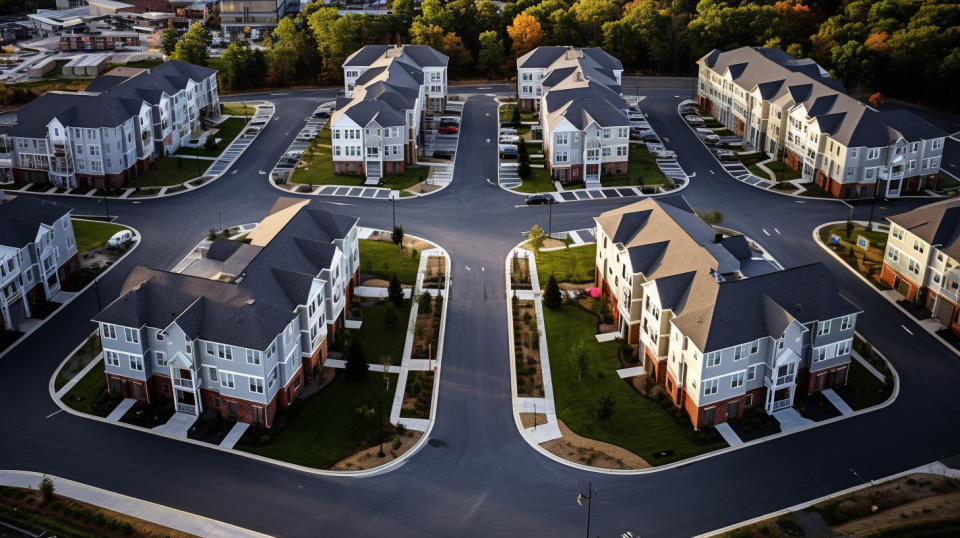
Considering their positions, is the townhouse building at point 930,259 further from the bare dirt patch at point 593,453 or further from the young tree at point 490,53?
the young tree at point 490,53

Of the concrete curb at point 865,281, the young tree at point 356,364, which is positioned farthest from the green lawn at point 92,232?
the concrete curb at point 865,281

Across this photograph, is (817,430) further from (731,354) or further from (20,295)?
(20,295)

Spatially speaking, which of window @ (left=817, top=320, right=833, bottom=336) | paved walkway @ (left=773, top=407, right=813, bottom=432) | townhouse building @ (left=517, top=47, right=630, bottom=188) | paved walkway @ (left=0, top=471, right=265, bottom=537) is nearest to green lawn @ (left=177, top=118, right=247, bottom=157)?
townhouse building @ (left=517, top=47, right=630, bottom=188)

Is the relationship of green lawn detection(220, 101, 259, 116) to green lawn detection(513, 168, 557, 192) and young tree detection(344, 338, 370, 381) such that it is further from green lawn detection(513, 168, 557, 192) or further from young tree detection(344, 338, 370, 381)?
young tree detection(344, 338, 370, 381)

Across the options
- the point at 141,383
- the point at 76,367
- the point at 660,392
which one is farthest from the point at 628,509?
the point at 76,367

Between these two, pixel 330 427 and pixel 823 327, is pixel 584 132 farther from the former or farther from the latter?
pixel 330 427

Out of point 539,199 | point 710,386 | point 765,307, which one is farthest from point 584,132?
point 710,386

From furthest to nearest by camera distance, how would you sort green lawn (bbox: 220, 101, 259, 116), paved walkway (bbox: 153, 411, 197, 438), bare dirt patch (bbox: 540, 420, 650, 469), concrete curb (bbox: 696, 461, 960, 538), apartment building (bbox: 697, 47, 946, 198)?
green lawn (bbox: 220, 101, 259, 116) → apartment building (bbox: 697, 47, 946, 198) → paved walkway (bbox: 153, 411, 197, 438) → bare dirt patch (bbox: 540, 420, 650, 469) → concrete curb (bbox: 696, 461, 960, 538)
